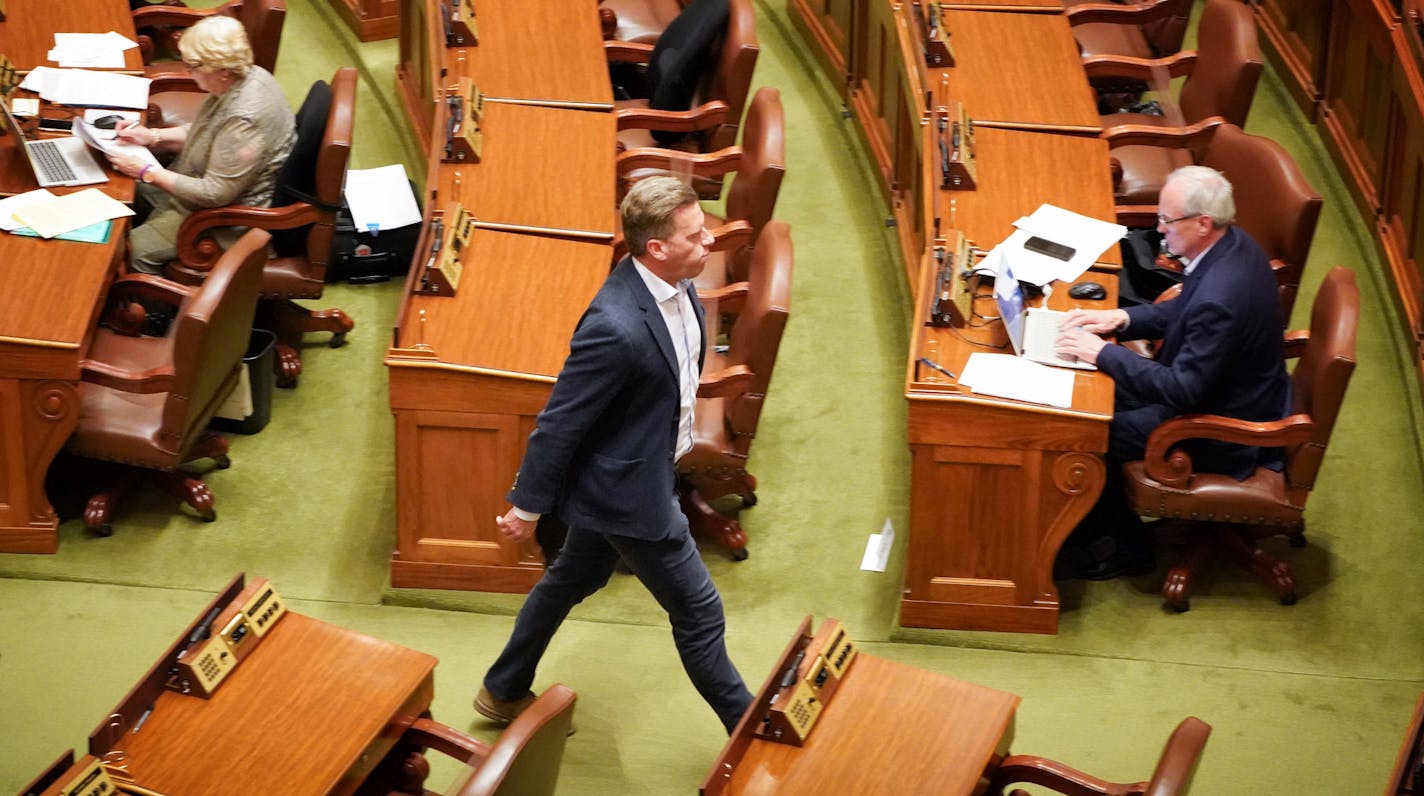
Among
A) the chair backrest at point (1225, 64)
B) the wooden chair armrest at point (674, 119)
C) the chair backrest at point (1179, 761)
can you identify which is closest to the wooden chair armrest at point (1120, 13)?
the chair backrest at point (1225, 64)

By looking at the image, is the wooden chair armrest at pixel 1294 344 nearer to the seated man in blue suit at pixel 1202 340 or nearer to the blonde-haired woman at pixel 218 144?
the seated man in blue suit at pixel 1202 340

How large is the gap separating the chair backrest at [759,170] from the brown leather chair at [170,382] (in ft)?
4.16

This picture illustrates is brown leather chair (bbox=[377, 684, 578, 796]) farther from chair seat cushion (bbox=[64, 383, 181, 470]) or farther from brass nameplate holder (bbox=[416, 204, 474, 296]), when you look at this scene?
chair seat cushion (bbox=[64, 383, 181, 470])

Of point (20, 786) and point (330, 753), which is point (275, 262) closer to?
point (20, 786)

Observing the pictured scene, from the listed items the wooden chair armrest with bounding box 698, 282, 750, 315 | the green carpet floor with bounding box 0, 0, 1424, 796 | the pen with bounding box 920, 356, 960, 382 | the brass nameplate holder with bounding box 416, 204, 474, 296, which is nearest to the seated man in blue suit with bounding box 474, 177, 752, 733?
the green carpet floor with bounding box 0, 0, 1424, 796

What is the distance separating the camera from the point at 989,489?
425cm

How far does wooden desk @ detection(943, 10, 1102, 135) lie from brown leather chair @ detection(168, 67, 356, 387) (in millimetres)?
1749

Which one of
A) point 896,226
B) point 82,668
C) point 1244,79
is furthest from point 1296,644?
point 82,668

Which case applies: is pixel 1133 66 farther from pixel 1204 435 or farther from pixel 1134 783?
pixel 1134 783

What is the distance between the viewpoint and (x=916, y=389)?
13.8ft

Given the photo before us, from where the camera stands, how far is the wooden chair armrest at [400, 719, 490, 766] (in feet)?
10.7

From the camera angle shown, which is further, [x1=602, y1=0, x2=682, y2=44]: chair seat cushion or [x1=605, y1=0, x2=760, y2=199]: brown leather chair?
[x1=602, y1=0, x2=682, y2=44]: chair seat cushion

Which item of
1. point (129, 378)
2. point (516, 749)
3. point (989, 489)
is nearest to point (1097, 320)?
point (989, 489)

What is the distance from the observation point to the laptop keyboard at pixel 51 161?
5098 millimetres
